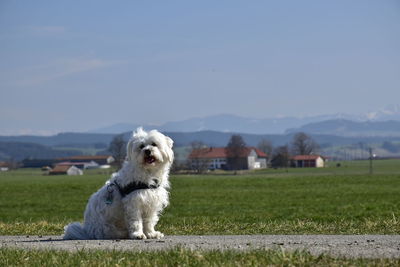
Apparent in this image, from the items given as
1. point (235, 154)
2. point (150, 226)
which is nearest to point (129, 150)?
point (150, 226)

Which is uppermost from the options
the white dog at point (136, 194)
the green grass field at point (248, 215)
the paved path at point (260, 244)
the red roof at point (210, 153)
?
the red roof at point (210, 153)

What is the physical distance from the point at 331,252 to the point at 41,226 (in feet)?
28.4

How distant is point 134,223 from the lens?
12008 mm

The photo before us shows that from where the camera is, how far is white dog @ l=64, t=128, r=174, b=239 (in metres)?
12.0

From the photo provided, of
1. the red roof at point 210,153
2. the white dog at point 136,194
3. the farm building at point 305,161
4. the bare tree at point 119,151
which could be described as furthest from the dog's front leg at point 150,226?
the farm building at point 305,161

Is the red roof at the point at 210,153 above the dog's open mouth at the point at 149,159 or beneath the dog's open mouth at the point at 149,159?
above

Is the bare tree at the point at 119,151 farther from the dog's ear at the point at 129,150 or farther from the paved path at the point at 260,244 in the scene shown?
the paved path at the point at 260,244

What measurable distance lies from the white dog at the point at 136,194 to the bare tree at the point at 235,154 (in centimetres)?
15647

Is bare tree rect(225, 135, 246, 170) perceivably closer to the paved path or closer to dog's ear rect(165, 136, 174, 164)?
dog's ear rect(165, 136, 174, 164)

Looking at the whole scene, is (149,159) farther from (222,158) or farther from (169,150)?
(222,158)

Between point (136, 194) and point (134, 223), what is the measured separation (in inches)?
18.5

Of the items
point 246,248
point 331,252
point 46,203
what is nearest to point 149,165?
point 246,248

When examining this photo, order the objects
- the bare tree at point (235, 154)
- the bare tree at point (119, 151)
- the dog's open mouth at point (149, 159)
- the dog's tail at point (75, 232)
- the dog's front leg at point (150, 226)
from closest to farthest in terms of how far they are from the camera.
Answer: the dog's open mouth at point (149, 159), the dog's front leg at point (150, 226), the dog's tail at point (75, 232), the bare tree at point (119, 151), the bare tree at point (235, 154)

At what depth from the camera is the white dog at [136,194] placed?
11961mm
